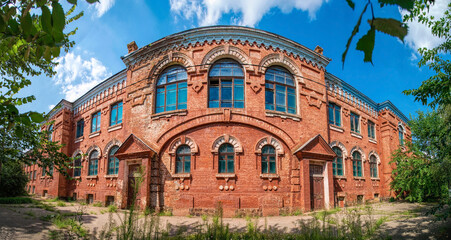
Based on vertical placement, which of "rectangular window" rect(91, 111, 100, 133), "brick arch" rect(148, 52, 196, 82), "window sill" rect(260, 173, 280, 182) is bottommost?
"window sill" rect(260, 173, 280, 182)

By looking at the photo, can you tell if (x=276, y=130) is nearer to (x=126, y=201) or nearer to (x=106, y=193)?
(x=126, y=201)

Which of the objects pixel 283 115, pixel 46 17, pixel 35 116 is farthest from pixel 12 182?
pixel 46 17

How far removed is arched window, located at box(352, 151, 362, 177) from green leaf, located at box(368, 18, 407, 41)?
18.1 metres

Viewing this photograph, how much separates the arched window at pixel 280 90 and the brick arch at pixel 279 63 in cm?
27

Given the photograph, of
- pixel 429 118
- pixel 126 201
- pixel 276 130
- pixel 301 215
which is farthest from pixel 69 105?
pixel 429 118

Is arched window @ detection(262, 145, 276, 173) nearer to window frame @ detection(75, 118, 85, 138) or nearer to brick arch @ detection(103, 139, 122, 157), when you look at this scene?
brick arch @ detection(103, 139, 122, 157)

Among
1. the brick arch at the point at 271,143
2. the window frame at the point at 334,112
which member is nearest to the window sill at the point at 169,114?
the brick arch at the point at 271,143

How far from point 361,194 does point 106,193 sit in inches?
652

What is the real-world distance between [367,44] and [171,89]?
12833 mm

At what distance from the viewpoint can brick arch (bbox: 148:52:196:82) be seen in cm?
1341

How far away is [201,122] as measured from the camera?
12.7m

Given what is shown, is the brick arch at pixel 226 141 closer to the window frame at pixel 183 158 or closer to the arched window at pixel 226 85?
the window frame at pixel 183 158

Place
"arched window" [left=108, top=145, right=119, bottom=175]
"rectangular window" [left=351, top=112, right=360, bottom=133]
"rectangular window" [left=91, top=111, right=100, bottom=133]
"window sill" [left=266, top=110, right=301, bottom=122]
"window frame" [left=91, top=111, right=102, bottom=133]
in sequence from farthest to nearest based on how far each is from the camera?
1. "rectangular window" [left=351, top=112, right=360, bottom=133]
2. "rectangular window" [left=91, top=111, right=100, bottom=133]
3. "window frame" [left=91, top=111, right=102, bottom=133]
4. "arched window" [left=108, top=145, right=119, bottom=175]
5. "window sill" [left=266, top=110, right=301, bottom=122]

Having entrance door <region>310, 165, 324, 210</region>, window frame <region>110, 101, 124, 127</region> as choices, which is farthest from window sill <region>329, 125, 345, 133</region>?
window frame <region>110, 101, 124, 127</region>
